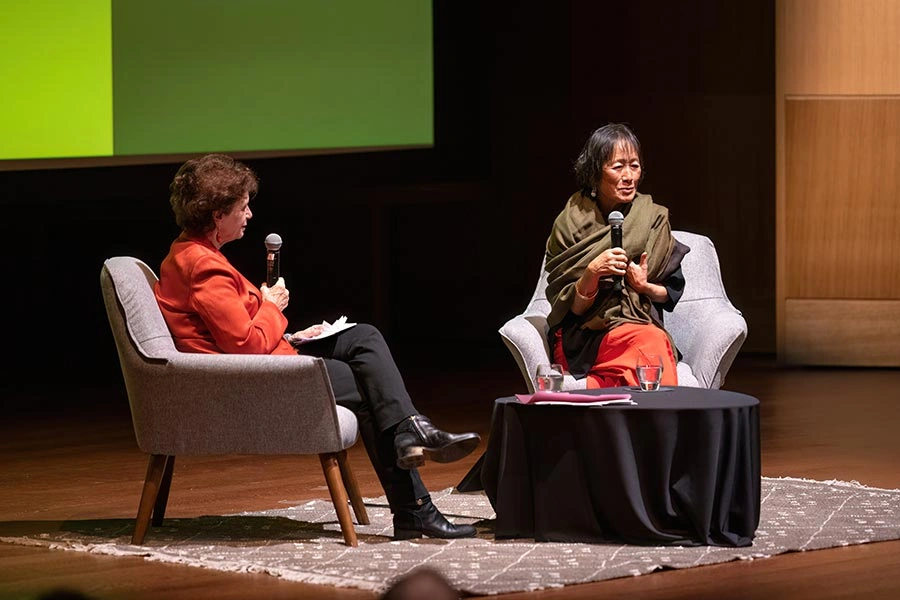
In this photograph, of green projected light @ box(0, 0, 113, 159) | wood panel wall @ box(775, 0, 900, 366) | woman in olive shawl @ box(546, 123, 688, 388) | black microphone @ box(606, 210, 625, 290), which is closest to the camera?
black microphone @ box(606, 210, 625, 290)

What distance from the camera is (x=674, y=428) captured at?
4.41 m

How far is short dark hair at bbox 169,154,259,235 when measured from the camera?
15.0 feet

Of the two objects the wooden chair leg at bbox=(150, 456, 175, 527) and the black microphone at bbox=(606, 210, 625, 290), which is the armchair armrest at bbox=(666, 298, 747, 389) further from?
the wooden chair leg at bbox=(150, 456, 175, 527)

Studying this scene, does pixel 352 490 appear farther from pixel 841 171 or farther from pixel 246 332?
pixel 841 171

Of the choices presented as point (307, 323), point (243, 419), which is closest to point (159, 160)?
point (307, 323)

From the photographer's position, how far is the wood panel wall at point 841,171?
9.33m

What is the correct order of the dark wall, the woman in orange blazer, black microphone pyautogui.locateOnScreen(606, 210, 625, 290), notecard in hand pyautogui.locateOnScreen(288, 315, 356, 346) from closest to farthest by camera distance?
the woman in orange blazer, notecard in hand pyautogui.locateOnScreen(288, 315, 356, 346), black microphone pyautogui.locateOnScreen(606, 210, 625, 290), the dark wall

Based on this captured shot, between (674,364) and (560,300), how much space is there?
1.44 ft

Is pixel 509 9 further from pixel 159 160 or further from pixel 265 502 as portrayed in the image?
pixel 265 502

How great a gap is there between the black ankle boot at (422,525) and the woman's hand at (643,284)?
1.16 m

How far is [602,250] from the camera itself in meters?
5.39

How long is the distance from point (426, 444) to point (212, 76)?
4258 mm

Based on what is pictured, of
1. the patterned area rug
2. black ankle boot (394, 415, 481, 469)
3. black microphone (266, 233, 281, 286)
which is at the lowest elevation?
the patterned area rug

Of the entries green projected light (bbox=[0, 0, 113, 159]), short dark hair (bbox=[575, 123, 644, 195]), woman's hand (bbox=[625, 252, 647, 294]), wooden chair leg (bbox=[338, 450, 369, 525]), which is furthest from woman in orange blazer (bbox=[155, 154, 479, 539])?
green projected light (bbox=[0, 0, 113, 159])
